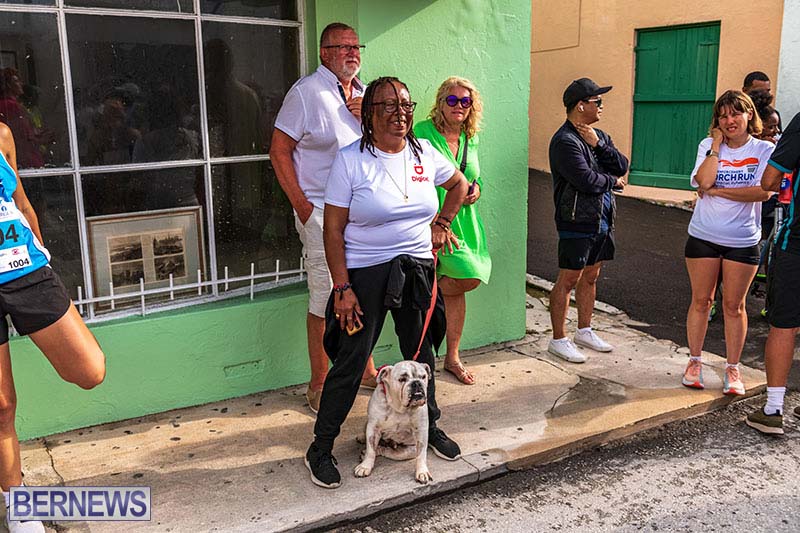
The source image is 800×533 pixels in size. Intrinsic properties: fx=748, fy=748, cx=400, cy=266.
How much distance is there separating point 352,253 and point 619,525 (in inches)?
66.1

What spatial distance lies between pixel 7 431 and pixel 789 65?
31.2 ft

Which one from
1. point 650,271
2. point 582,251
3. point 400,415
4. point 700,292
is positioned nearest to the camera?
point 400,415

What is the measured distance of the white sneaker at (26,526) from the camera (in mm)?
2982

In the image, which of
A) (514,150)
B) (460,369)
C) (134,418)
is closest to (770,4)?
(514,150)

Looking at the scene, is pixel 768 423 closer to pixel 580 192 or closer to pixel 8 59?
pixel 580 192

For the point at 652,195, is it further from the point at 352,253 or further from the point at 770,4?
the point at 352,253

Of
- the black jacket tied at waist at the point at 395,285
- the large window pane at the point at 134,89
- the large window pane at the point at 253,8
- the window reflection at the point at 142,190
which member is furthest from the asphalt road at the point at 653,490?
the large window pane at the point at 253,8

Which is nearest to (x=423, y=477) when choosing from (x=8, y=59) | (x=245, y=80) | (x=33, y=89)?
(x=245, y=80)

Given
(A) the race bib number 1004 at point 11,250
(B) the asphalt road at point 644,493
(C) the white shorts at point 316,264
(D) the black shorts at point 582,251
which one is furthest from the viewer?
(D) the black shorts at point 582,251

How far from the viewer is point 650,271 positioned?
7.76 m

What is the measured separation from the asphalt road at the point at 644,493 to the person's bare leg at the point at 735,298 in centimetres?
63

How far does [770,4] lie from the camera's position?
9.64 metres

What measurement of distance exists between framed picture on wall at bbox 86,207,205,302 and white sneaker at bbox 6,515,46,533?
1.40 metres

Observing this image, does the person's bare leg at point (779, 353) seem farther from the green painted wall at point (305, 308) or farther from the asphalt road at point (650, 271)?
the green painted wall at point (305, 308)
